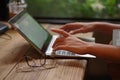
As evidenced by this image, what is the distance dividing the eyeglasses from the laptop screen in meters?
0.07

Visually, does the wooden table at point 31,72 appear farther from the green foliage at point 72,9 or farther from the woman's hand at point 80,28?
the green foliage at point 72,9

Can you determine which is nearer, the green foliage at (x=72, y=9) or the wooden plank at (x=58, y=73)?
the wooden plank at (x=58, y=73)

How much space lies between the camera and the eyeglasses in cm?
98

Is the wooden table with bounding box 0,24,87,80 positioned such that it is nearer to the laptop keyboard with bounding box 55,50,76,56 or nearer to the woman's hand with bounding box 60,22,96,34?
the laptop keyboard with bounding box 55,50,76,56

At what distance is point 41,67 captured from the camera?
3.26ft

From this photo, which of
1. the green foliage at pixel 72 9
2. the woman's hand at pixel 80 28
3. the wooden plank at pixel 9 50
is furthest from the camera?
the green foliage at pixel 72 9

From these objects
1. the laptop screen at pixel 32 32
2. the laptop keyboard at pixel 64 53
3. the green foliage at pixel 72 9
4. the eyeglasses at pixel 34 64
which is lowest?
the green foliage at pixel 72 9

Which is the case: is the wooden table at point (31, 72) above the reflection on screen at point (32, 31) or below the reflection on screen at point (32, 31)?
below

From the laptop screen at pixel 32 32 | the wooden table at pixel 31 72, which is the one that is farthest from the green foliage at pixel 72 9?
the wooden table at pixel 31 72

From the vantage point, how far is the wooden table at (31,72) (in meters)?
0.91

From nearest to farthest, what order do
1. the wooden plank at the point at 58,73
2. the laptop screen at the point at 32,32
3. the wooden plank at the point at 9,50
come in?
the wooden plank at the point at 58,73
the wooden plank at the point at 9,50
the laptop screen at the point at 32,32

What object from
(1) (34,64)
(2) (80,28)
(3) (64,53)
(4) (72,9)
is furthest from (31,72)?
(4) (72,9)

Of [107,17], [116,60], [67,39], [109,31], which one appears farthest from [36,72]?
[107,17]

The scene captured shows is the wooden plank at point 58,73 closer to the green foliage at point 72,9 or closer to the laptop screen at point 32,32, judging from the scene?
the laptop screen at point 32,32
